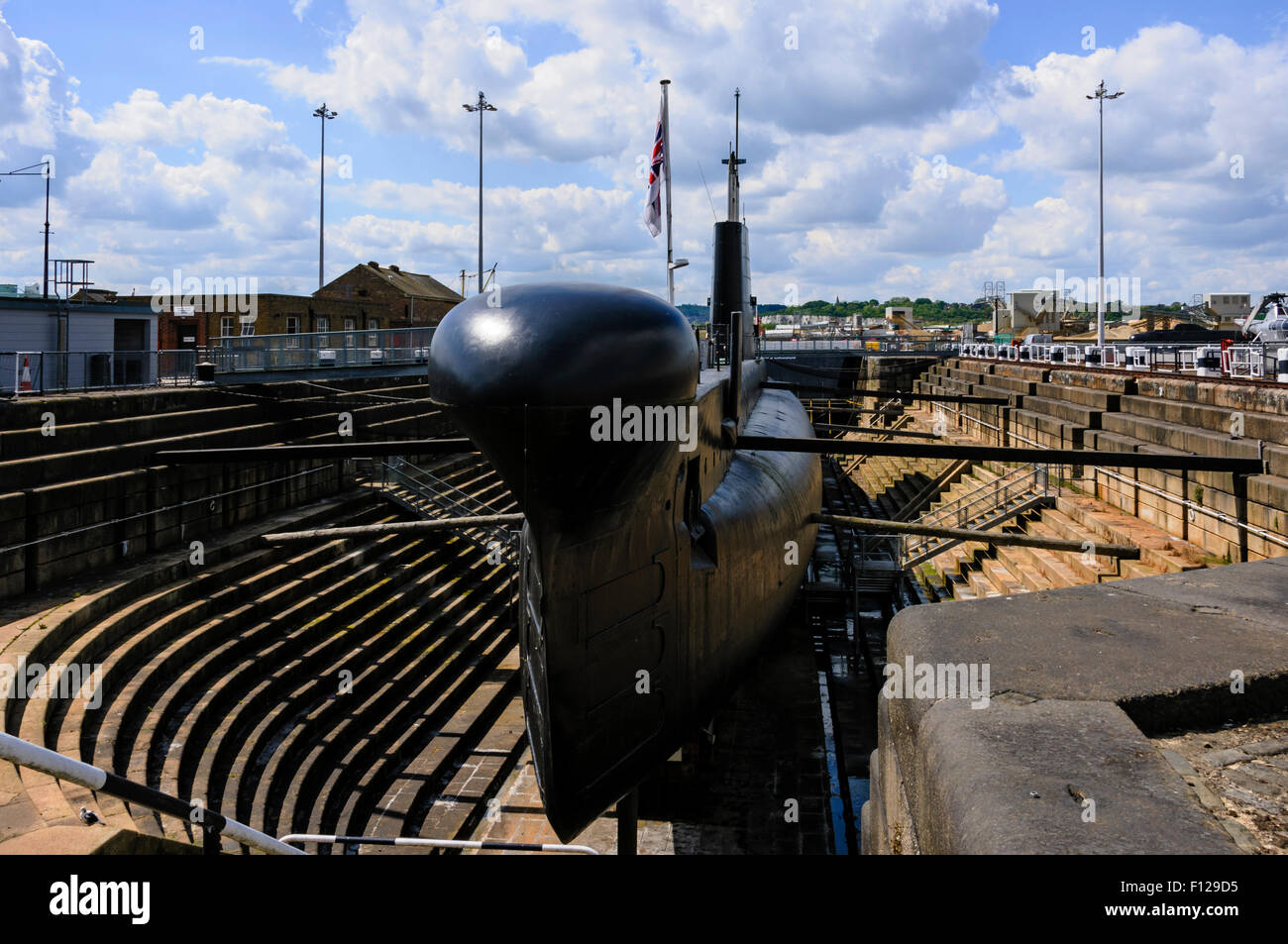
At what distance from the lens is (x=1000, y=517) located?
761 inches

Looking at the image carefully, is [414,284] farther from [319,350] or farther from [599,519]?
[599,519]

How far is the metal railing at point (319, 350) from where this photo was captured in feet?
76.3

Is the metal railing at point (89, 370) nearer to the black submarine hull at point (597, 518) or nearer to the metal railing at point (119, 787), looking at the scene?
the black submarine hull at point (597, 518)

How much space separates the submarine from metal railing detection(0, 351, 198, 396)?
12.4 metres

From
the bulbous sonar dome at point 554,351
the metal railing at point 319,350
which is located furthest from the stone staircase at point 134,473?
the bulbous sonar dome at point 554,351

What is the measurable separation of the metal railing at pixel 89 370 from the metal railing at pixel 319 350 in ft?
7.78

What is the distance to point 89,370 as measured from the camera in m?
16.6

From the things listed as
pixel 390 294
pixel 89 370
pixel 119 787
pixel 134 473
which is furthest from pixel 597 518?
pixel 390 294

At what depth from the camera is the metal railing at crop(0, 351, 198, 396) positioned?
48.6 feet

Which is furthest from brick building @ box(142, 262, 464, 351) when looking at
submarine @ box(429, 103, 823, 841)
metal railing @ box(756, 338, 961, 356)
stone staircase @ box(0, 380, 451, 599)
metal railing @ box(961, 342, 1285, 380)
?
metal railing @ box(961, 342, 1285, 380)

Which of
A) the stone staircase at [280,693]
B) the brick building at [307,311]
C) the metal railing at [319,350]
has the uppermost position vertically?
the brick building at [307,311]

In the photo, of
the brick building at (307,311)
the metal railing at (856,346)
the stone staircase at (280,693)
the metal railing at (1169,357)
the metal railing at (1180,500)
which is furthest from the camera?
the metal railing at (856,346)

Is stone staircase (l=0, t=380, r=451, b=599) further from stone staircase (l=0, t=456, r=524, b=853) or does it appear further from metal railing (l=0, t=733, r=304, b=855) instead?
metal railing (l=0, t=733, r=304, b=855)
